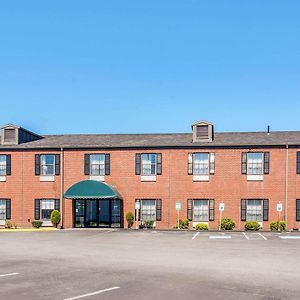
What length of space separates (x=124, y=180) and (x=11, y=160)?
9.88m

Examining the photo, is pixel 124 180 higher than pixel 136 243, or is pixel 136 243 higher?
pixel 124 180

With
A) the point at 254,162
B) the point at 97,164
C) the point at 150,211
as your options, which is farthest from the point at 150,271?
the point at 97,164

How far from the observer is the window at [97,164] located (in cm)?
3828

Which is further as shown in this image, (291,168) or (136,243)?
(291,168)

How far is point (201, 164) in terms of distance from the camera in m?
37.1

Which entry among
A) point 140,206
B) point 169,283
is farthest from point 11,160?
point 169,283

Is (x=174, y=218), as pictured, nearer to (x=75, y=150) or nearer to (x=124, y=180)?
(x=124, y=180)

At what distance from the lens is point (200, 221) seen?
120ft

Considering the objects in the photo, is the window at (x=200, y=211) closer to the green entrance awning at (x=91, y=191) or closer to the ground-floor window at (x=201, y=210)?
the ground-floor window at (x=201, y=210)

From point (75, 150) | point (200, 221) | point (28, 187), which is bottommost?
point (200, 221)

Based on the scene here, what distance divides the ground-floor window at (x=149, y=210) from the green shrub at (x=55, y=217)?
663 centimetres

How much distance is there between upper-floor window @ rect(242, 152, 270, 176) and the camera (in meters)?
36.3

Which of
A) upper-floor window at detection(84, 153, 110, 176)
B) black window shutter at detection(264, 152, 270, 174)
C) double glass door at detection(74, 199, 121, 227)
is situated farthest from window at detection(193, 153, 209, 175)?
upper-floor window at detection(84, 153, 110, 176)

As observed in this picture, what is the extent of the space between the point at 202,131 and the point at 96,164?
A: 9266mm
